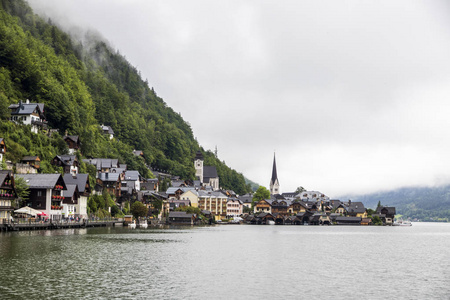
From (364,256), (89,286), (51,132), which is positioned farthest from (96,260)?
(51,132)

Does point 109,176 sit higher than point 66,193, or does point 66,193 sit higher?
point 109,176

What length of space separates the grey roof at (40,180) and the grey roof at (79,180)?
1690 centimetres

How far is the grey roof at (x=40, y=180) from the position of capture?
9475 cm

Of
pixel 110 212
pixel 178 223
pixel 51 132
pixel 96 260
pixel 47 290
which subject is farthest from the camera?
pixel 178 223

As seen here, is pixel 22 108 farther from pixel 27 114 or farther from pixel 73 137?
pixel 73 137

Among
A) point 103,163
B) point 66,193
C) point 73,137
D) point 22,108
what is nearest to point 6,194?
point 66,193

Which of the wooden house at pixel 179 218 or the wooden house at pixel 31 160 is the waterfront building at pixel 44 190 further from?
the wooden house at pixel 179 218

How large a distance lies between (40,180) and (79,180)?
2053cm

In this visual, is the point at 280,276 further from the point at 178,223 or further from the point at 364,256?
the point at 178,223

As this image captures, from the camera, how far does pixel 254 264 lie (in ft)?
156

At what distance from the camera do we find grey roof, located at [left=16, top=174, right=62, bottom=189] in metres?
94.8

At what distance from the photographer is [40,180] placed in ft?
314

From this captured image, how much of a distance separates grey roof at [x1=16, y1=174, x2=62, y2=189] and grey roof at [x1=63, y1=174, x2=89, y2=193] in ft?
55.5

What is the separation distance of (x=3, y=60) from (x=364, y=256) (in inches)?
4431
